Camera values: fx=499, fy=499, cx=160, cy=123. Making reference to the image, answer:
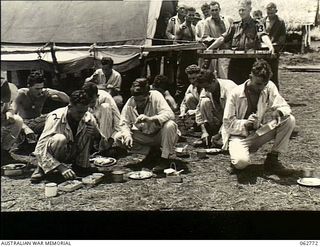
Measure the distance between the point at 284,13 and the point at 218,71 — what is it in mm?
892

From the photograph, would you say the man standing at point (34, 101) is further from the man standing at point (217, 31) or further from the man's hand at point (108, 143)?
the man standing at point (217, 31)

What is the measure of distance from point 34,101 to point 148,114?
0.84m

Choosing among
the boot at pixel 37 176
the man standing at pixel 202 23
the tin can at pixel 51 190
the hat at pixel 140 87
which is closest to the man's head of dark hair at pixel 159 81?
the man standing at pixel 202 23

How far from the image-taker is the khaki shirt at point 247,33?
3.46 meters

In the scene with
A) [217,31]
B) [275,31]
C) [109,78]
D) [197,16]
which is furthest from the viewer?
[197,16]

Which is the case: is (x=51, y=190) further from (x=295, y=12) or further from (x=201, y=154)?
(x=295, y=12)

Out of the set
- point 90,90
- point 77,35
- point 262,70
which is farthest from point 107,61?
point 262,70

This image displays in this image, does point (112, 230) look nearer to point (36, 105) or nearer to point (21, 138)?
point (21, 138)

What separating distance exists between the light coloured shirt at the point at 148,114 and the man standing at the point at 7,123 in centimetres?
65

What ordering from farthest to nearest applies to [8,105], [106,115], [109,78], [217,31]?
1. [217,31]
2. [109,78]
3. [106,115]
4. [8,105]

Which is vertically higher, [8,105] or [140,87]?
[140,87]

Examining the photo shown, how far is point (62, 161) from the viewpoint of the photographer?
2859mm

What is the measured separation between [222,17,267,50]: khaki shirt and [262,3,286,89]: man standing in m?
0.06

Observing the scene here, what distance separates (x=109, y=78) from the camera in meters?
3.71
